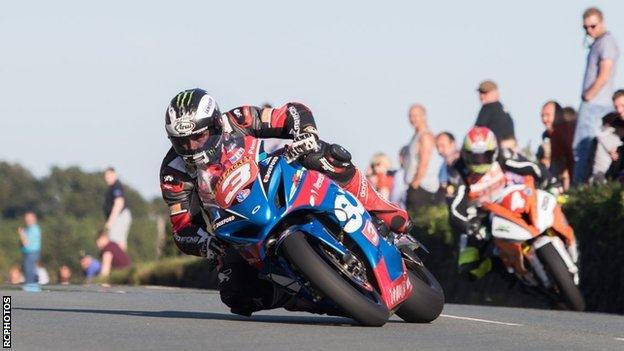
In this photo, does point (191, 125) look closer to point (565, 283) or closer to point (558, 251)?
point (565, 283)

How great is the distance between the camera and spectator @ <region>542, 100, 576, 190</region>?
60.2ft

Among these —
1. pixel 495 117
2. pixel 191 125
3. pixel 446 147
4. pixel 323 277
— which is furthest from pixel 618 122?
pixel 323 277

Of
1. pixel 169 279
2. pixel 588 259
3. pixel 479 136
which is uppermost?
pixel 479 136

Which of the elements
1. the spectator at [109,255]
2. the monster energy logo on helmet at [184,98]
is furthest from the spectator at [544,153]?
the monster energy logo on helmet at [184,98]

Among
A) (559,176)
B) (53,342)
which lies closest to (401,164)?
(559,176)

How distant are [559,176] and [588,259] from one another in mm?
3230

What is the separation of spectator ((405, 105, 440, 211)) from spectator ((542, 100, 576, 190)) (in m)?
1.58

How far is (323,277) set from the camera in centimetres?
995

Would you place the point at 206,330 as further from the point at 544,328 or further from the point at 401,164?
the point at 401,164

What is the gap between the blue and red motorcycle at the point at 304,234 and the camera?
33.1 ft

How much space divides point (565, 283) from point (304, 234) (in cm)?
464

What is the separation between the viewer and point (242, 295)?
11.2m

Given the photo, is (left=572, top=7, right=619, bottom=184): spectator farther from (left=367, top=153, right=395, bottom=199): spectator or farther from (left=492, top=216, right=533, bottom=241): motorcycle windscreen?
(left=367, top=153, right=395, bottom=199): spectator

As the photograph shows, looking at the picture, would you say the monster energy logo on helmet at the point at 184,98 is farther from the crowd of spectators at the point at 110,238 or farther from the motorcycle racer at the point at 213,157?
the crowd of spectators at the point at 110,238
